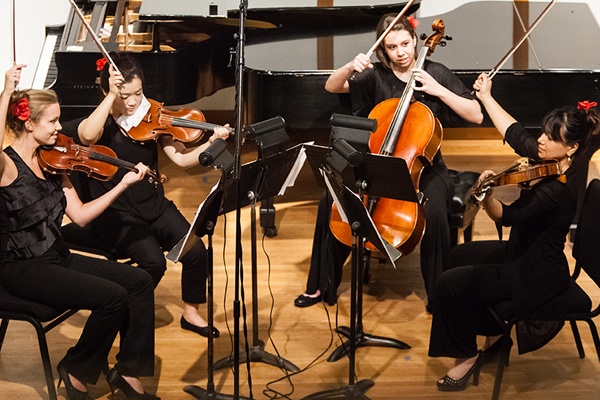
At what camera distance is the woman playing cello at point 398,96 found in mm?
4250

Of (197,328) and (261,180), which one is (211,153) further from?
(197,328)

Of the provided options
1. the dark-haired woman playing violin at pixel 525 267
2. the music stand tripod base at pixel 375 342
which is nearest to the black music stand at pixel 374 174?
the dark-haired woman playing violin at pixel 525 267

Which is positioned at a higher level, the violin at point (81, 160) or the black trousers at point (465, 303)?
the violin at point (81, 160)

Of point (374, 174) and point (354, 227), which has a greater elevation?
point (374, 174)

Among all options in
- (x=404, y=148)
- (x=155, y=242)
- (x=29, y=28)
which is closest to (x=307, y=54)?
(x=404, y=148)

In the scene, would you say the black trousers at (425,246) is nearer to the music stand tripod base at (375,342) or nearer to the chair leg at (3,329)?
the music stand tripod base at (375,342)

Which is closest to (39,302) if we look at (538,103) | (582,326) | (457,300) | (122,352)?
(122,352)

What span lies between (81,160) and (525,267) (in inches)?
69.0

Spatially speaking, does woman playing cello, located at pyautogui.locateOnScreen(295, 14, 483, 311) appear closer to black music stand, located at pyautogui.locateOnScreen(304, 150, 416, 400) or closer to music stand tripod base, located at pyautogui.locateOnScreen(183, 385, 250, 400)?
black music stand, located at pyautogui.locateOnScreen(304, 150, 416, 400)

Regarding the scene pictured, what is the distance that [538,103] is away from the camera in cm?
493

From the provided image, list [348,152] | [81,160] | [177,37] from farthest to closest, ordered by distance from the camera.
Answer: [177,37] < [81,160] < [348,152]

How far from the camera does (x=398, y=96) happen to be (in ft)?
14.3

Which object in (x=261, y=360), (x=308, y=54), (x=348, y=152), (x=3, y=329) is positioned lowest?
(x=261, y=360)

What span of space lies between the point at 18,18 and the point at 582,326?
493 cm
